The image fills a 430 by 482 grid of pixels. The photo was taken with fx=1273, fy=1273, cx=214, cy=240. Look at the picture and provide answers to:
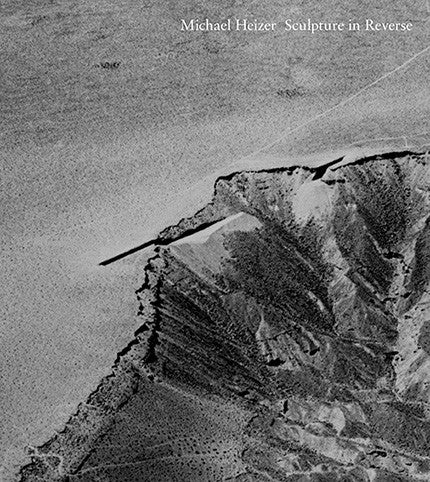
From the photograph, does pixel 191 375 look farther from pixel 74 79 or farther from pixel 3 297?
pixel 74 79

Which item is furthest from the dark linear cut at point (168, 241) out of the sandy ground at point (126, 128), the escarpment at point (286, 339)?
the sandy ground at point (126, 128)

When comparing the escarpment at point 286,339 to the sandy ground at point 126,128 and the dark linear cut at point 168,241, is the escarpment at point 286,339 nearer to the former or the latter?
the dark linear cut at point 168,241

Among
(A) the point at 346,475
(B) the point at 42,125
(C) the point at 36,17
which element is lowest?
(A) the point at 346,475

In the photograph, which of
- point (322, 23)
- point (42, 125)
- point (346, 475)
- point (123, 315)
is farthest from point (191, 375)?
point (322, 23)

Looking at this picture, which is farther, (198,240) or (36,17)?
(36,17)

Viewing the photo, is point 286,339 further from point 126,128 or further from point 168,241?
point 126,128

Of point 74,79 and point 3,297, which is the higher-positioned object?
point 74,79

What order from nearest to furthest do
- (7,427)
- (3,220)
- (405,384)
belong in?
(7,427)
(3,220)
(405,384)

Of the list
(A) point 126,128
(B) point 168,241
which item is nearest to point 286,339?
(B) point 168,241
